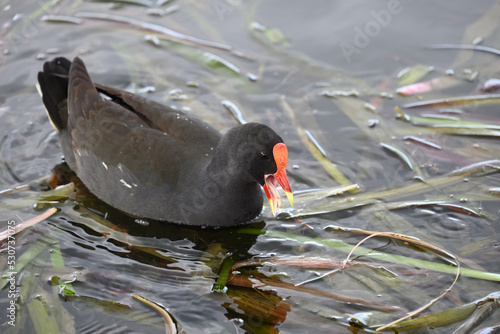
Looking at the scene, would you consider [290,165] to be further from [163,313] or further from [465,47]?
[465,47]

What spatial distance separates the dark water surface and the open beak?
0.34 m

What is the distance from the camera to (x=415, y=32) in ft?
24.7

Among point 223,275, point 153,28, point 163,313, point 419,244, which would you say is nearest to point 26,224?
point 163,313

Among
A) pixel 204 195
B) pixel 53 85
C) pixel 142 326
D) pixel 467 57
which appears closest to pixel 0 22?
pixel 53 85

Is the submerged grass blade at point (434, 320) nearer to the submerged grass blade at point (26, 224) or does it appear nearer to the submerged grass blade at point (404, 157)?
the submerged grass blade at point (404, 157)

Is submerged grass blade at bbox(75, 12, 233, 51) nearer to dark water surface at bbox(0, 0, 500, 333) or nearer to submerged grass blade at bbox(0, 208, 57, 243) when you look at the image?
dark water surface at bbox(0, 0, 500, 333)

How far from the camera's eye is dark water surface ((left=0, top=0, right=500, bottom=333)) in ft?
14.3

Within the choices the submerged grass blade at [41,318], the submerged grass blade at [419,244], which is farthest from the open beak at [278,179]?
the submerged grass blade at [41,318]

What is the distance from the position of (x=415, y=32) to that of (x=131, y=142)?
4157 millimetres

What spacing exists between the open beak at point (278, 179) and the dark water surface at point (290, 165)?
0.34 metres

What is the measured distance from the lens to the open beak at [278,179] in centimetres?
467

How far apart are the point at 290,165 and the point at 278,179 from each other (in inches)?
40.9

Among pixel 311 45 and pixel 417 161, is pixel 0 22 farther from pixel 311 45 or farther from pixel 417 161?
pixel 417 161

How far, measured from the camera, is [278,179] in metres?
4.80
